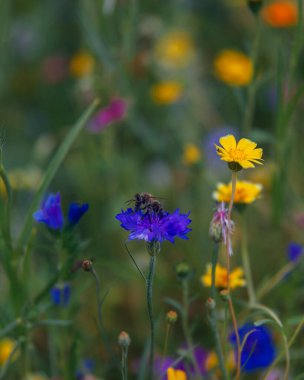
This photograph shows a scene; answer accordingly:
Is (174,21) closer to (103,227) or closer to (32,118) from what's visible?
(32,118)

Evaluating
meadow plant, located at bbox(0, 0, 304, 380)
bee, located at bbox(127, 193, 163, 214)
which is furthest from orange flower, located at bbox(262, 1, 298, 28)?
bee, located at bbox(127, 193, 163, 214)

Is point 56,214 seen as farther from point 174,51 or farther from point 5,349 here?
point 174,51

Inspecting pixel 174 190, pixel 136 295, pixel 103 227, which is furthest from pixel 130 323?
pixel 174 190

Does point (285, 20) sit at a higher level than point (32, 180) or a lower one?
higher

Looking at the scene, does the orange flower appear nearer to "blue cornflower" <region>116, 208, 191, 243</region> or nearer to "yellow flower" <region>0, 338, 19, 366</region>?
"yellow flower" <region>0, 338, 19, 366</region>

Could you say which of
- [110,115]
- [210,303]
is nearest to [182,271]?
[210,303]

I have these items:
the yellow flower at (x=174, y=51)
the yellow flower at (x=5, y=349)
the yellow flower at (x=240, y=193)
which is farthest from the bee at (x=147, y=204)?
the yellow flower at (x=174, y=51)
